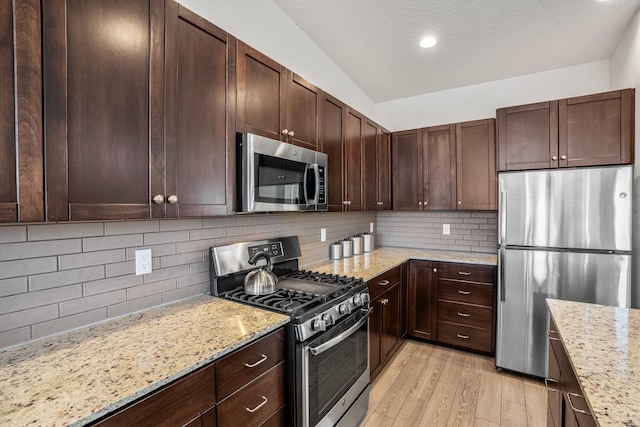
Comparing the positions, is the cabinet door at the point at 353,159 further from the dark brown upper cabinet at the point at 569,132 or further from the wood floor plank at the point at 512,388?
the wood floor plank at the point at 512,388

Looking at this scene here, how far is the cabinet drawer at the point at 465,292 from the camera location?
9.75ft

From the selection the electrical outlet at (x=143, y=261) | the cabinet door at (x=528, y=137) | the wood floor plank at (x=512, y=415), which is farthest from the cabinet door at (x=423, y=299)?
the electrical outlet at (x=143, y=261)

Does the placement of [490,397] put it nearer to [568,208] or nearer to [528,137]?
[568,208]

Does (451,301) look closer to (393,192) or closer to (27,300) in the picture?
(393,192)

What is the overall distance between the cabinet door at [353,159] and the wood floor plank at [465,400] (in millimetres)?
1736

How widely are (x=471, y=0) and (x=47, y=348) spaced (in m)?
3.06

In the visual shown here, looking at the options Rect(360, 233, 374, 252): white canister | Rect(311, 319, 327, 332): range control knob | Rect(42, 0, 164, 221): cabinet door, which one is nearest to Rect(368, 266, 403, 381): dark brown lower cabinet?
Rect(360, 233, 374, 252): white canister

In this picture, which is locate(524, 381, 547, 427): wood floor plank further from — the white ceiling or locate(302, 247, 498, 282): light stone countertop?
the white ceiling

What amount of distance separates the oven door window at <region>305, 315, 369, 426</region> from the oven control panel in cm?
71

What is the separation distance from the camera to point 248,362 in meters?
1.27

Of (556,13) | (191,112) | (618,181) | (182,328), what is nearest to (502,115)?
(556,13)

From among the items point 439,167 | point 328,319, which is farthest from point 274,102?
point 439,167

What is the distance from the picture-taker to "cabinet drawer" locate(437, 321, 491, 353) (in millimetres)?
2984

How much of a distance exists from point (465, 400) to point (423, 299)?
1.05m
